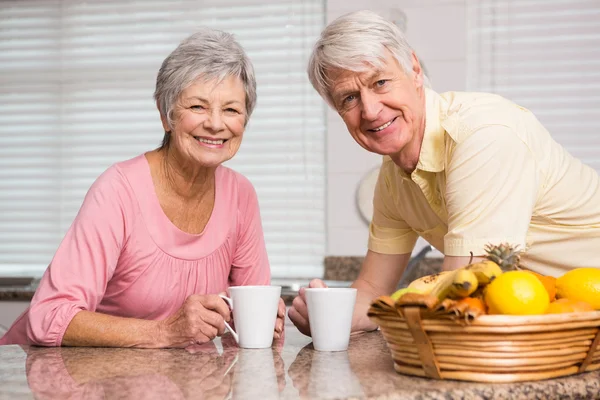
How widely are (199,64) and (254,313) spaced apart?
0.64 metres

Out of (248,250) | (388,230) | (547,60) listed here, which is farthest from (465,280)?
(547,60)

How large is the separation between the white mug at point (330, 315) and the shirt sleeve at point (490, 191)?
0.20 meters

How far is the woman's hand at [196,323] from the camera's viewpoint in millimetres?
1396

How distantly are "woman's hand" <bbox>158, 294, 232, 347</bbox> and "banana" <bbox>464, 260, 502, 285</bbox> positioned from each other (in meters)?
0.57

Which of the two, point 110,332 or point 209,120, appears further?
point 209,120

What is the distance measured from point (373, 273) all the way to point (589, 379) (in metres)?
0.84

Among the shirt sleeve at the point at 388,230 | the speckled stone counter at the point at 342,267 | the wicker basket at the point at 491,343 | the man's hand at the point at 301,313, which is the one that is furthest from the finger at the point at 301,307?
the speckled stone counter at the point at 342,267

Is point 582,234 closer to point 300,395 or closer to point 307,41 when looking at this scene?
point 300,395

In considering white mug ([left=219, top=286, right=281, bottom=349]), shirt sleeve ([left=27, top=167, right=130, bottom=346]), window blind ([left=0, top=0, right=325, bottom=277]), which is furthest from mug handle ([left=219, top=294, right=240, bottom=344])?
window blind ([left=0, top=0, right=325, bottom=277])

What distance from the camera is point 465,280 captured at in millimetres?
956

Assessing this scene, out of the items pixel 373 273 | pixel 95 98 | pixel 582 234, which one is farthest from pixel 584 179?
pixel 95 98

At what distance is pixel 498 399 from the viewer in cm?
95

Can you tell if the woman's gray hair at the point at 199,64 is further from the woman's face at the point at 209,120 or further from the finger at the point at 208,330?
the finger at the point at 208,330

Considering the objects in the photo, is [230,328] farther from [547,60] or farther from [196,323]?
[547,60]
